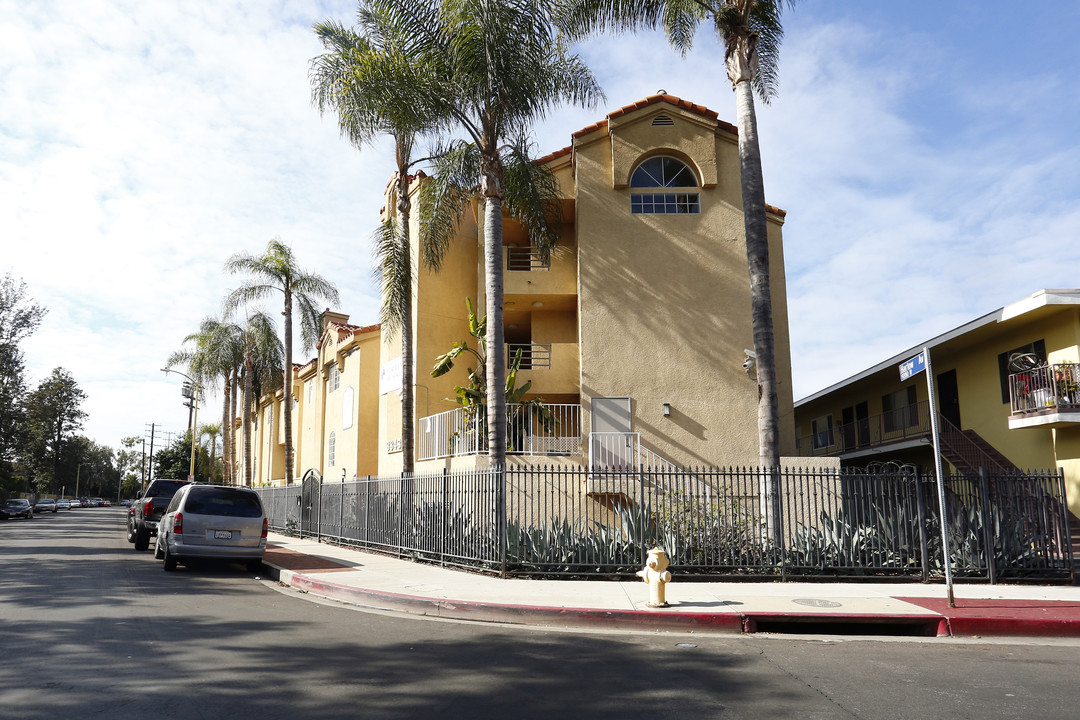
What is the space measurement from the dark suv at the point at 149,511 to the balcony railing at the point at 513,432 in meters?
6.08

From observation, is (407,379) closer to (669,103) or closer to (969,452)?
(669,103)

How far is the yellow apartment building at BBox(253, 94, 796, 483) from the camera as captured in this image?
18.4 meters

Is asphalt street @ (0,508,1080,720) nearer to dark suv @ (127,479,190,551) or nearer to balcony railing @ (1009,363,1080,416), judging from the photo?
dark suv @ (127,479,190,551)

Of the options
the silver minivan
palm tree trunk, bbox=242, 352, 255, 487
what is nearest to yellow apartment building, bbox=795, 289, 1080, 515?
the silver minivan

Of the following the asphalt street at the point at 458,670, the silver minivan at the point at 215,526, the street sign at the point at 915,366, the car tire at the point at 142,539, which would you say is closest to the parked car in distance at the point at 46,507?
the car tire at the point at 142,539

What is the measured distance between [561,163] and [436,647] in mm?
16228

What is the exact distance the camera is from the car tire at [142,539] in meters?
18.9

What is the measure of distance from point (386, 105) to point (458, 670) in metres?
11.5

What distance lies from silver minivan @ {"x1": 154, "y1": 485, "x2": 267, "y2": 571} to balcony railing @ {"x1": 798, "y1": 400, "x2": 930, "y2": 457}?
17.8 meters

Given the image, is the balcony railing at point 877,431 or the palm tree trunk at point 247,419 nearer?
the balcony railing at point 877,431

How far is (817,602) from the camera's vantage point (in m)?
9.63

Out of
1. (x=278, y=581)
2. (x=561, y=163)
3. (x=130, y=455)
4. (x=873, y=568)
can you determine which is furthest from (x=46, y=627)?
(x=130, y=455)

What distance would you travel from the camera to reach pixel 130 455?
149 meters

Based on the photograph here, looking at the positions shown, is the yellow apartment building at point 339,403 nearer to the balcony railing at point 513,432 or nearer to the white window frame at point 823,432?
the balcony railing at point 513,432
